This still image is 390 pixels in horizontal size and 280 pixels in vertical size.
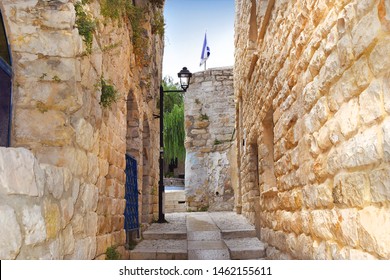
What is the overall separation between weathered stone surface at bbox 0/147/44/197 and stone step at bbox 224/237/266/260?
375 cm

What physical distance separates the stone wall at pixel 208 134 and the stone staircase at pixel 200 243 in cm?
549

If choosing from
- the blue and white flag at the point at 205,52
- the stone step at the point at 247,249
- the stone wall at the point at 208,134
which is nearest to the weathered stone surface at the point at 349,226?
the stone step at the point at 247,249

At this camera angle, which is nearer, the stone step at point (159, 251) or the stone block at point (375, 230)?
the stone block at point (375, 230)

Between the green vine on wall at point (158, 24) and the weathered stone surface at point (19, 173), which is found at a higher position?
the green vine on wall at point (158, 24)

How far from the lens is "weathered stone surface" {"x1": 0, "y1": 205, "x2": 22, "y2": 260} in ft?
6.12

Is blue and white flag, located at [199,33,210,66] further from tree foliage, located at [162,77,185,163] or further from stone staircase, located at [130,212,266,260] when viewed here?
stone staircase, located at [130,212,266,260]

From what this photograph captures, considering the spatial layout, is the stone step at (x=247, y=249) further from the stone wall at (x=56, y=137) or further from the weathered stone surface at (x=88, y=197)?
the weathered stone surface at (x=88, y=197)

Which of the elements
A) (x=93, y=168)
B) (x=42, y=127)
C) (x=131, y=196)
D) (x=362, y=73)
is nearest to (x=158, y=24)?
(x=131, y=196)

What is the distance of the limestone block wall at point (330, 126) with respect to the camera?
2002 mm

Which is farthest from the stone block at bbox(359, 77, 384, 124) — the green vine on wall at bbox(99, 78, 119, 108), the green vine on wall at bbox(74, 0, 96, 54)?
the green vine on wall at bbox(99, 78, 119, 108)

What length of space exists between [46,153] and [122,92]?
91.7 inches

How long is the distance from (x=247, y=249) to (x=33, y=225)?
3.89 meters

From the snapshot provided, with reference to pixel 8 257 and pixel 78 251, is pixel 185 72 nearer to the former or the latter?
pixel 78 251

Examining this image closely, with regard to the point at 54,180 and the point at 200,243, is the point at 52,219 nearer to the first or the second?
the point at 54,180
